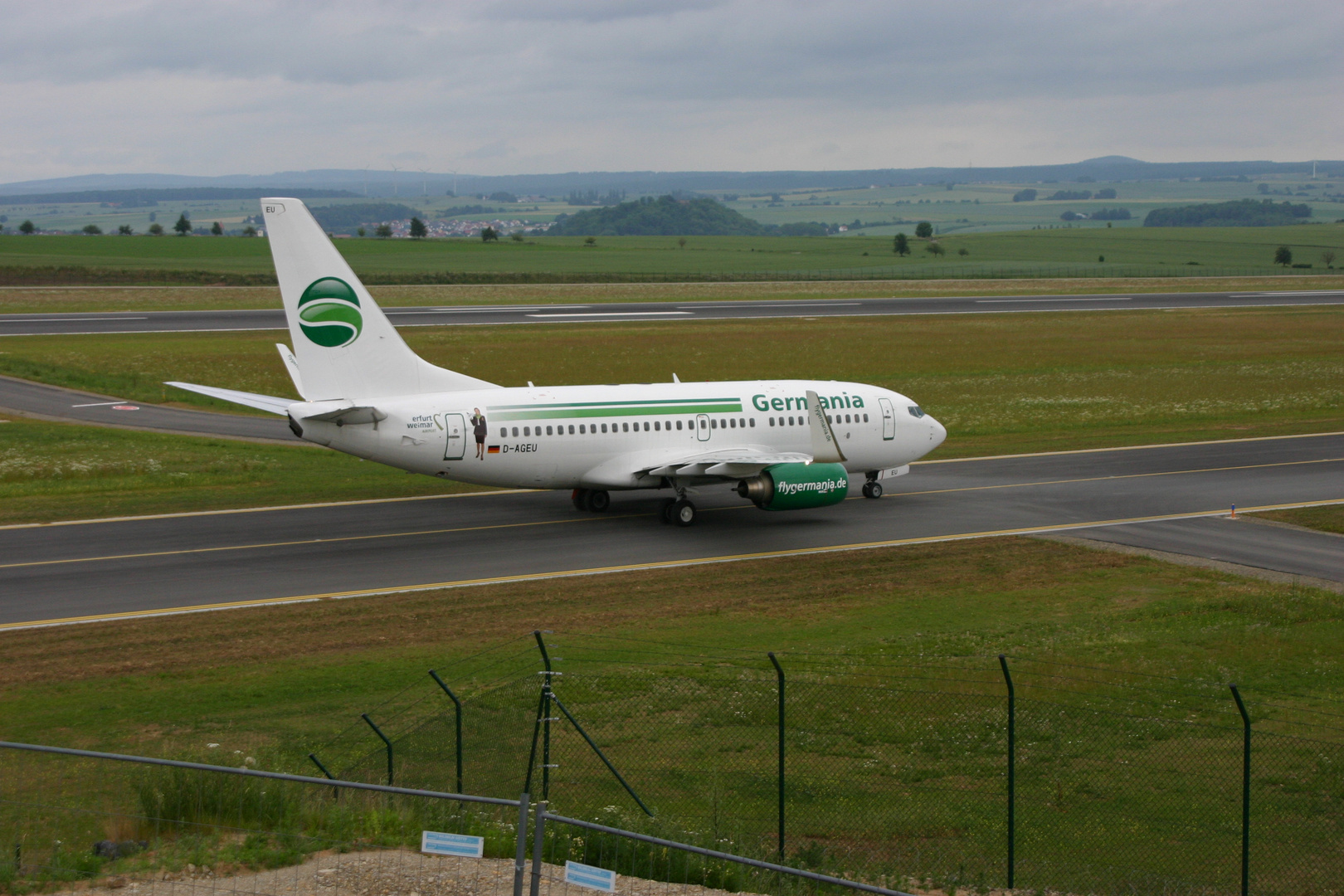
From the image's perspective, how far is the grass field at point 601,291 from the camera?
10575 centimetres

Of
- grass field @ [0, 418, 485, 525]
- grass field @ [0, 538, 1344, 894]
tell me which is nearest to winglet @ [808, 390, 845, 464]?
grass field @ [0, 538, 1344, 894]

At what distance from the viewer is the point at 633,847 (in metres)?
13.4

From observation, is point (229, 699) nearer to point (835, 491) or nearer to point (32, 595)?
point (32, 595)

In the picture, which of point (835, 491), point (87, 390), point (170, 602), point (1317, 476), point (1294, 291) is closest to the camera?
point (170, 602)

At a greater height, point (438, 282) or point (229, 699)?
point (438, 282)

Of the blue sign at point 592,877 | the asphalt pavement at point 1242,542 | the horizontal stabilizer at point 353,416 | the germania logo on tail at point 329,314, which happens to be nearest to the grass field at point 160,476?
the horizontal stabilizer at point 353,416

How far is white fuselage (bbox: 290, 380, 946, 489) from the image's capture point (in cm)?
3416

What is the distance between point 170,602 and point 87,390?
38.1m

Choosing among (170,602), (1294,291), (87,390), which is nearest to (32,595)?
(170,602)

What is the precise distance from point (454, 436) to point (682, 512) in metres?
7.28

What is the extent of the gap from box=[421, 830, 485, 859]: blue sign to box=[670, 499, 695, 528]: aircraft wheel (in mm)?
26733

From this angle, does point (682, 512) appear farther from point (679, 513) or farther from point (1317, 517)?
point (1317, 517)

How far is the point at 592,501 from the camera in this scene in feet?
128

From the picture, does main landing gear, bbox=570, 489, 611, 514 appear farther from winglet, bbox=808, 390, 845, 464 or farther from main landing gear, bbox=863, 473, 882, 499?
main landing gear, bbox=863, 473, 882, 499
